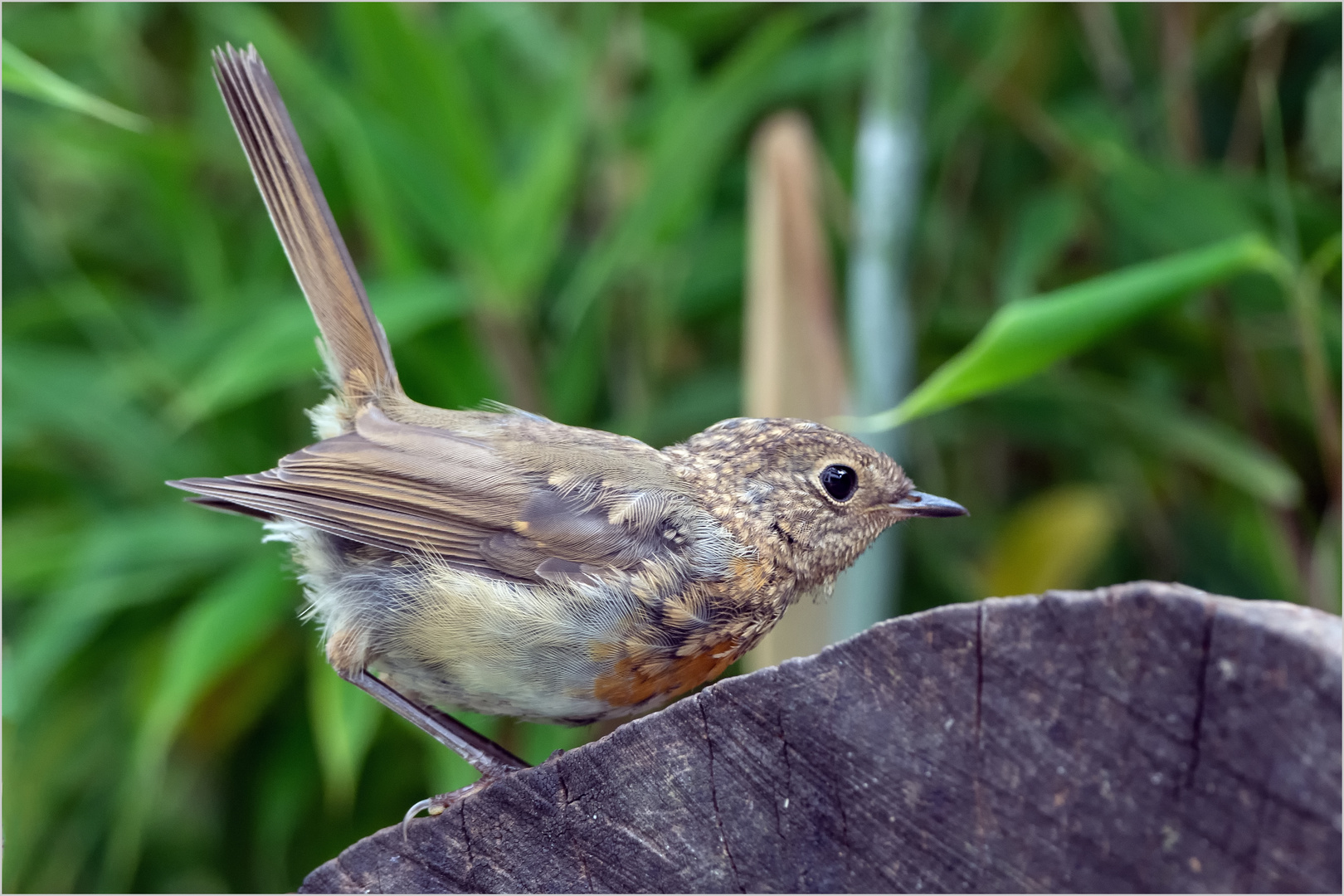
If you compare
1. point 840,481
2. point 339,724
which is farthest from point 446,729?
point 339,724

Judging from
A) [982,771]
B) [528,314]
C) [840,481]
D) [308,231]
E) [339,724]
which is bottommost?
[339,724]

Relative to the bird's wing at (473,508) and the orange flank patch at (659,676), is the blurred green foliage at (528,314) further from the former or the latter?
the orange flank patch at (659,676)

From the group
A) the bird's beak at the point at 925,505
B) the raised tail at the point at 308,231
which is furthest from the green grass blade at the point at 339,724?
the bird's beak at the point at 925,505

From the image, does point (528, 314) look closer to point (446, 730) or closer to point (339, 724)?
point (339, 724)

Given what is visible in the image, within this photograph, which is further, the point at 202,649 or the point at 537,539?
the point at 202,649

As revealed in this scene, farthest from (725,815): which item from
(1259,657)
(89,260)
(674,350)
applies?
(89,260)

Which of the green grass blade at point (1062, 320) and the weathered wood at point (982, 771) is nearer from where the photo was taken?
the weathered wood at point (982, 771)
